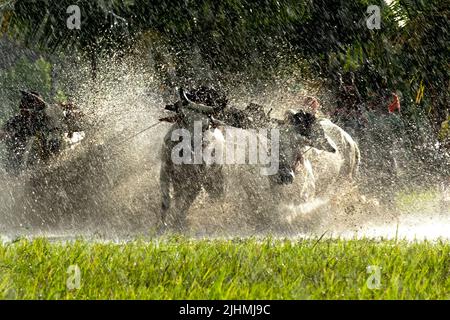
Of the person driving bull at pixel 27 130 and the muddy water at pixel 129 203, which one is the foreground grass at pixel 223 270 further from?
the person driving bull at pixel 27 130

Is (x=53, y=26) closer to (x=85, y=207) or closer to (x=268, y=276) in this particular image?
(x=85, y=207)

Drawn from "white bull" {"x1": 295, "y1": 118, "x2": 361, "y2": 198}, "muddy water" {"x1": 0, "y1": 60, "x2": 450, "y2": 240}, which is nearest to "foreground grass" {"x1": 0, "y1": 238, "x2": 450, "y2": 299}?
"muddy water" {"x1": 0, "y1": 60, "x2": 450, "y2": 240}

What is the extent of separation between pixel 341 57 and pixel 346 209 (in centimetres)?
514

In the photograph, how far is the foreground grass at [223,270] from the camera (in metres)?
6.01

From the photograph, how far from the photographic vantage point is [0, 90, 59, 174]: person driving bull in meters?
12.3

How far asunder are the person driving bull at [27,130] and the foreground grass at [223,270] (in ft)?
12.2

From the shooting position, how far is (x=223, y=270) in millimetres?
6836

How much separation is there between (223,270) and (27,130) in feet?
21.0

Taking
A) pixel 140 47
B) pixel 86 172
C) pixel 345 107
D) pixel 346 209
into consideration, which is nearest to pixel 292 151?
pixel 346 209

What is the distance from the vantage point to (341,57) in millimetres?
17422

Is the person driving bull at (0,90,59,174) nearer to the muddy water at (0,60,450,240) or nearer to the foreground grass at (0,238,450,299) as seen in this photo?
the muddy water at (0,60,450,240)

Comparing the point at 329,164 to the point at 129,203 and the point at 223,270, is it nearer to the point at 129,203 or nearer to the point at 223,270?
the point at 129,203

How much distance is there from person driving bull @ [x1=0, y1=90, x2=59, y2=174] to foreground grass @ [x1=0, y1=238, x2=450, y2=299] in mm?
3721

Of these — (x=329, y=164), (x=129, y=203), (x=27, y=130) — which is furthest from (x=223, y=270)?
(x=329, y=164)
